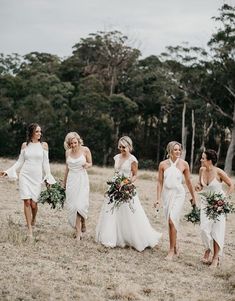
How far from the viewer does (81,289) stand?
657 cm

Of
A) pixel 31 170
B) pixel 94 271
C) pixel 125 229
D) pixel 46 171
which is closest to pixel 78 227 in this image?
pixel 125 229

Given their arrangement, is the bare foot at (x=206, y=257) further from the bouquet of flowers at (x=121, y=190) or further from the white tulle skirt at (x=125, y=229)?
the bouquet of flowers at (x=121, y=190)

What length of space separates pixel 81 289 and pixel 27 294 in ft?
2.41

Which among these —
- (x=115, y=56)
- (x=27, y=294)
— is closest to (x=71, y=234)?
(x=27, y=294)

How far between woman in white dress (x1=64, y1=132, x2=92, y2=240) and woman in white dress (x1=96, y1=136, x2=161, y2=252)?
0.42 meters

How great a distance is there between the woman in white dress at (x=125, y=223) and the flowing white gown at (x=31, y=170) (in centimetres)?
139

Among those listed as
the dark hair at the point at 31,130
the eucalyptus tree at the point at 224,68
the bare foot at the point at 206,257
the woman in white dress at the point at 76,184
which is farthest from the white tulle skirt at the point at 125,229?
the eucalyptus tree at the point at 224,68

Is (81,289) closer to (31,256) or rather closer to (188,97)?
(31,256)

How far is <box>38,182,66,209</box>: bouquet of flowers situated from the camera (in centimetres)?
974

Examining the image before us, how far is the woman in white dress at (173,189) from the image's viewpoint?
348 inches

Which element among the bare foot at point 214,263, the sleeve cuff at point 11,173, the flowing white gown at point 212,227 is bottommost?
the bare foot at point 214,263

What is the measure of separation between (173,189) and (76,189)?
76.4 inches

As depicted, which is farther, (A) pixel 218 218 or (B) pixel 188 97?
(B) pixel 188 97

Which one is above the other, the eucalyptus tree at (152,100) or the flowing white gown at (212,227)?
the eucalyptus tree at (152,100)
